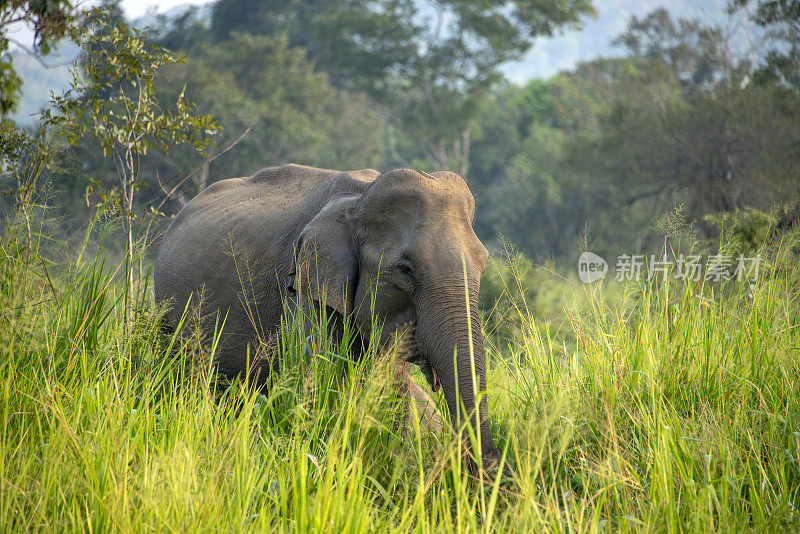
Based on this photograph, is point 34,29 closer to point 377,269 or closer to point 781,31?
point 377,269

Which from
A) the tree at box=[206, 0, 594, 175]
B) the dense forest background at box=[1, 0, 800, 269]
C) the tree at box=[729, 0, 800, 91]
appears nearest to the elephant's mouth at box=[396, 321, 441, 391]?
the dense forest background at box=[1, 0, 800, 269]

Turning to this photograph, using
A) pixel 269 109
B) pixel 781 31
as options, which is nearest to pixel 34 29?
pixel 781 31

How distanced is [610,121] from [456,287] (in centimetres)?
2218

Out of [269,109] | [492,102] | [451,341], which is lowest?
[492,102]

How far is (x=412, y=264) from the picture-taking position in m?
4.02

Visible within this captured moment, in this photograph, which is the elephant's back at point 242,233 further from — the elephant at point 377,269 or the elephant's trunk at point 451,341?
the elephant's trunk at point 451,341

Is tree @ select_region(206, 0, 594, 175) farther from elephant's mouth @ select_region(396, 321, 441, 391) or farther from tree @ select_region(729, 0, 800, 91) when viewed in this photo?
elephant's mouth @ select_region(396, 321, 441, 391)

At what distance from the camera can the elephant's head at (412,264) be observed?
3820 mm

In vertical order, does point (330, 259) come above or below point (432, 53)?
above

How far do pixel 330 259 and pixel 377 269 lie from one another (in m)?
0.33

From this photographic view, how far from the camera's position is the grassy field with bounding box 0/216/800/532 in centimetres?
266

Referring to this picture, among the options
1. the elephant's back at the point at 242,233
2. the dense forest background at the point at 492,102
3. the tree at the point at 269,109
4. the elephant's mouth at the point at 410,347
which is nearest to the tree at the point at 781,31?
the dense forest background at the point at 492,102

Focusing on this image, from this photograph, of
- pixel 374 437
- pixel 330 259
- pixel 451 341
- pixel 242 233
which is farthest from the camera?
pixel 242 233

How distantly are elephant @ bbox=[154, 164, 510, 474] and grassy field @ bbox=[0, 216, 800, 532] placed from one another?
27cm
